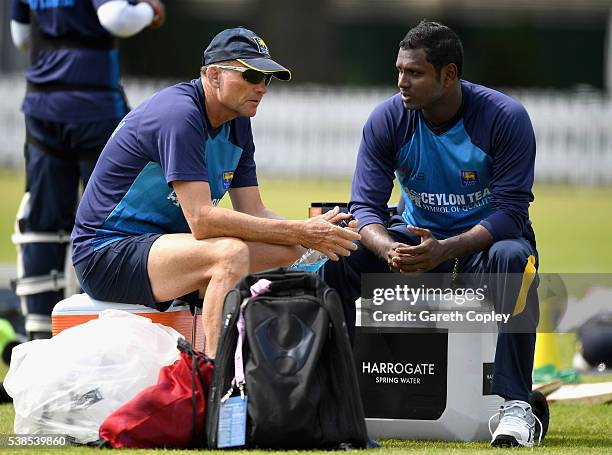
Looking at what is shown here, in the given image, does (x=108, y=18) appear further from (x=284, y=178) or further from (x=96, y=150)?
(x=284, y=178)

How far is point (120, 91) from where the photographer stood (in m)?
7.72

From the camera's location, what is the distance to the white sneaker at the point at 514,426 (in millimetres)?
5172

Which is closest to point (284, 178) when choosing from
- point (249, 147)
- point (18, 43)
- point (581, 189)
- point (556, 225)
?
point (581, 189)

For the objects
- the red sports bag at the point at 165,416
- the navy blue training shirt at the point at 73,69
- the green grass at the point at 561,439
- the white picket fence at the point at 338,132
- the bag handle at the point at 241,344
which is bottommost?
the white picket fence at the point at 338,132

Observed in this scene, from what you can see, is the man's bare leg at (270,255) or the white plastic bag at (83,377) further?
the man's bare leg at (270,255)

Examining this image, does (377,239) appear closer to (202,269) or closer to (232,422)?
(202,269)

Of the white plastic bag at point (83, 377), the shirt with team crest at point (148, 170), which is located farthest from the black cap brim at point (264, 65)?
the white plastic bag at point (83, 377)

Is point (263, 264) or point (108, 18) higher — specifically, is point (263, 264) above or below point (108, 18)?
below

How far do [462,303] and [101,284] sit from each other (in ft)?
4.99

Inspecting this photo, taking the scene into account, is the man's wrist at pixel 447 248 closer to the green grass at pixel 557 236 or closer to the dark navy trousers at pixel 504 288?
the dark navy trousers at pixel 504 288

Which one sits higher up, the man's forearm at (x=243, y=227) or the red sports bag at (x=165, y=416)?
the man's forearm at (x=243, y=227)

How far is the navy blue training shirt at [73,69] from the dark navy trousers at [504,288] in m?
2.40

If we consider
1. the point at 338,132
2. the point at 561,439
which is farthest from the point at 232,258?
the point at 338,132

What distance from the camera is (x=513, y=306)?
533 centimetres
